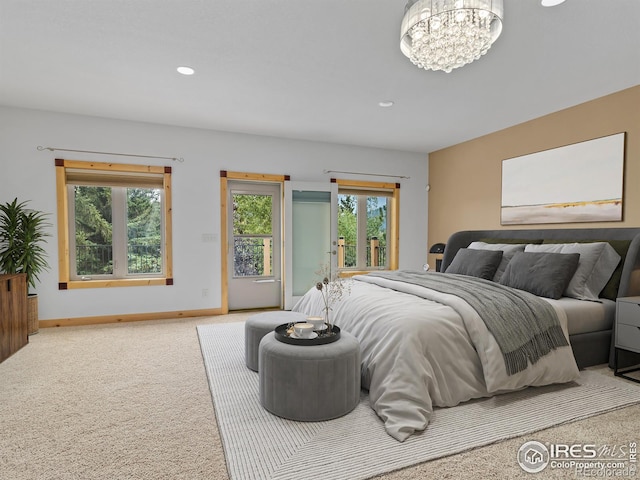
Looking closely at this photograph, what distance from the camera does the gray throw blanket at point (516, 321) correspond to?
2299mm

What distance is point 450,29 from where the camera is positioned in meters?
1.77

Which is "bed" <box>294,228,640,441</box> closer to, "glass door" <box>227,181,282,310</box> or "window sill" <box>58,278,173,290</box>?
"glass door" <box>227,181,282,310</box>

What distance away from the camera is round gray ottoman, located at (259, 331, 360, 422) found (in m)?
2.07

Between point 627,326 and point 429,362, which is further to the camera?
point 627,326

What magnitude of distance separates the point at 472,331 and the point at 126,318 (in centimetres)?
409

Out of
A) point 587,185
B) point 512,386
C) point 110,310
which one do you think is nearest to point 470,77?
point 587,185

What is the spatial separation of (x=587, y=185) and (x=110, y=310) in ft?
18.4

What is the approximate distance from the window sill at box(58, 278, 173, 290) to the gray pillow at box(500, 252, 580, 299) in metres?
4.02

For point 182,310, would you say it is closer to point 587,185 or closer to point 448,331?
point 448,331

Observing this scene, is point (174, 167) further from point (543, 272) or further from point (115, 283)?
point (543, 272)

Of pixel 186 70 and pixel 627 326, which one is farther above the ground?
pixel 186 70

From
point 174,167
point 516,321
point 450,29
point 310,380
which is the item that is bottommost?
point 310,380

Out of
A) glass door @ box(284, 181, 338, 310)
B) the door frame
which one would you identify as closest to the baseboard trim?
the door frame

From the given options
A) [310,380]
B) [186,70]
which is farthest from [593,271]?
[186,70]
